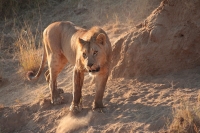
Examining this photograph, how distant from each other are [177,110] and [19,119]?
315 cm

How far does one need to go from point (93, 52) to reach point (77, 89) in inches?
33.6

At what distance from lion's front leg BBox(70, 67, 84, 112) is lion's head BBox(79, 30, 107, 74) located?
1.25 feet

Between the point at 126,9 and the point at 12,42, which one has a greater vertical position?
the point at 126,9

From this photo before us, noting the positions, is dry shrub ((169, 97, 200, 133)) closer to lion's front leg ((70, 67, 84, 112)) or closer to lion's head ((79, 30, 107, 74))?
lion's head ((79, 30, 107, 74))

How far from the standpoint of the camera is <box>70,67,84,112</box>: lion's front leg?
7027 mm

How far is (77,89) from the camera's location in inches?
278

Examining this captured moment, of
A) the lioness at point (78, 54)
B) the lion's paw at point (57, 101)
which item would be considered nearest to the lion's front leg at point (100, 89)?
the lioness at point (78, 54)

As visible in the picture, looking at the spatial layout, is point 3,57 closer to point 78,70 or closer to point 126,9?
point 126,9

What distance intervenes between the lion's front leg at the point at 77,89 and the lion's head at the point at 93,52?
38 centimetres

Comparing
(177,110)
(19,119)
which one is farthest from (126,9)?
(177,110)

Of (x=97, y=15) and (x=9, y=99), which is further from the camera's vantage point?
(x=97, y=15)

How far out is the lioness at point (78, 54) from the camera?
6555mm

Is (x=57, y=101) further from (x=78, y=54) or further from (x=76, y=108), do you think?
(x=78, y=54)

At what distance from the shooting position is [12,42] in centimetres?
1266
